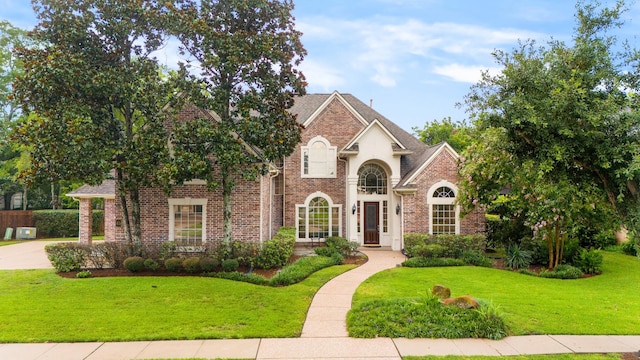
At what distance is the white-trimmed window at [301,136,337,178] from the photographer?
712 inches

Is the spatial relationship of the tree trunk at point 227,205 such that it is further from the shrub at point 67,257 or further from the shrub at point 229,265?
the shrub at point 67,257

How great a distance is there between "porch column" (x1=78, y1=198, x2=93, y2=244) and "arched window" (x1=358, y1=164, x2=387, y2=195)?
12.8 m

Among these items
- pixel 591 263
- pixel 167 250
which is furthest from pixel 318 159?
pixel 591 263

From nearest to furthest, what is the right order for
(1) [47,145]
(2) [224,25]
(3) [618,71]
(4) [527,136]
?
1. (3) [618,71]
2. (4) [527,136]
3. (1) [47,145]
4. (2) [224,25]

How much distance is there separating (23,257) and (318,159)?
45.0 ft

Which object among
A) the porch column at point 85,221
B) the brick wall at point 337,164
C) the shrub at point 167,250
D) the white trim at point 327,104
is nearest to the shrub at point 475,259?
the brick wall at point 337,164

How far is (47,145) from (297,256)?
940 centimetres

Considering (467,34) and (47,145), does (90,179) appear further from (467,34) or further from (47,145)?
(467,34)

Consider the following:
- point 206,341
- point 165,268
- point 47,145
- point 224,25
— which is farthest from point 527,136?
point 47,145

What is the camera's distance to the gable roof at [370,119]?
57.5 ft

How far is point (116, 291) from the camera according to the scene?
31.0 feet

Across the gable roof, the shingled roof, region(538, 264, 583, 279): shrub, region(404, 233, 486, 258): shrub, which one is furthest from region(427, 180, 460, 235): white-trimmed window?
region(538, 264, 583, 279): shrub

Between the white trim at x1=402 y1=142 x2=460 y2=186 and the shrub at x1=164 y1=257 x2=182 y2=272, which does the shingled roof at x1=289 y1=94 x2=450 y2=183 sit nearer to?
the white trim at x1=402 y1=142 x2=460 y2=186

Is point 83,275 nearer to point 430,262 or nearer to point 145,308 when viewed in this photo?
point 145,308
